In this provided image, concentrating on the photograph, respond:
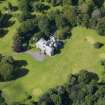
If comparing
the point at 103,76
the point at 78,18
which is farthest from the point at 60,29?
the point at 103,76

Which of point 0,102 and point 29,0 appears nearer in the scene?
point 0,102

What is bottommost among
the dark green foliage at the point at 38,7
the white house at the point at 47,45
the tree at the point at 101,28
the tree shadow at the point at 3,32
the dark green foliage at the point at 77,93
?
the dark green foliage at the point at 77,93

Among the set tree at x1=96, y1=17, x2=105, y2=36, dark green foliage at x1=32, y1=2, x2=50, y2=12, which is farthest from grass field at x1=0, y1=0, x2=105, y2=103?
dark green foliage at x1=32, y1=2, x2=50, y2=12

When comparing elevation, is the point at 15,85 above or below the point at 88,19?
below

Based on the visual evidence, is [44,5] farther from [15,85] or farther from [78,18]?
[15,85]

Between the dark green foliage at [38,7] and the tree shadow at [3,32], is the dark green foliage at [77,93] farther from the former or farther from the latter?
the dark green foliage at [38,7]

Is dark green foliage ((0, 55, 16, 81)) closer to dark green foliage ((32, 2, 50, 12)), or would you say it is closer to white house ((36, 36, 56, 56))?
white house ((36, 36, 56, 56))

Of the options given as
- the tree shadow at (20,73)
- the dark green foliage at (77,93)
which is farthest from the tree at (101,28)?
the tree shadow at (20,73)

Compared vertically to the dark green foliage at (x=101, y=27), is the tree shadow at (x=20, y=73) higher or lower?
lower
